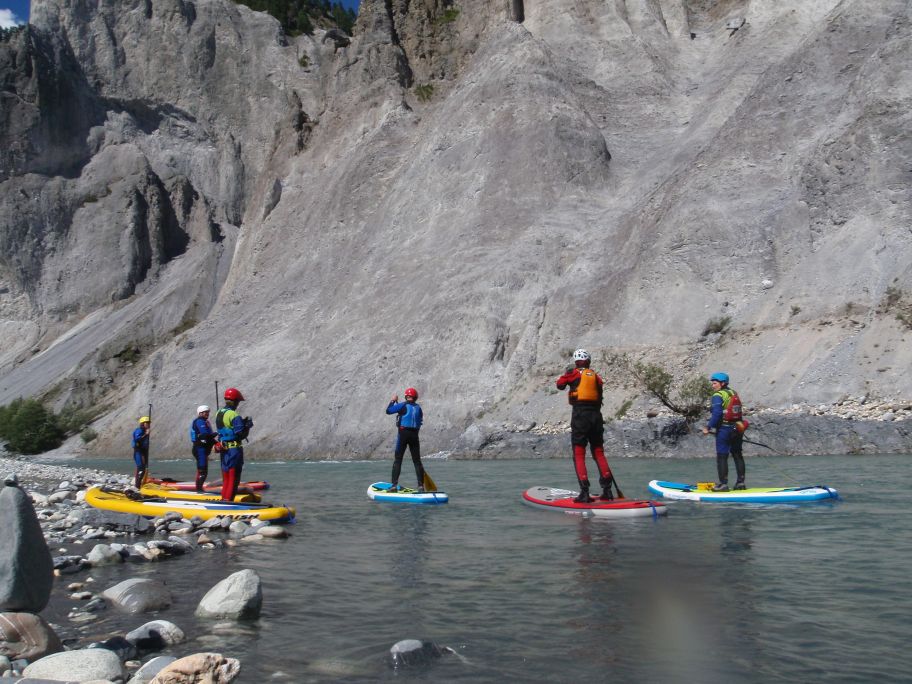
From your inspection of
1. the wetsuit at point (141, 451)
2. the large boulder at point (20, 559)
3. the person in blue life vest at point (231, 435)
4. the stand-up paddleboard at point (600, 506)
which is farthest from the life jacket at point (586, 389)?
the wetsuit at point (141, 451)

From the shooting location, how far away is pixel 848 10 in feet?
Answer: 133

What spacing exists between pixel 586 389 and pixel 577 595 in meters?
5.44

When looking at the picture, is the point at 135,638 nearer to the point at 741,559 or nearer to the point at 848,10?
the point at 741,559

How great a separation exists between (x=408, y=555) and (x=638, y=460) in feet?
56.9

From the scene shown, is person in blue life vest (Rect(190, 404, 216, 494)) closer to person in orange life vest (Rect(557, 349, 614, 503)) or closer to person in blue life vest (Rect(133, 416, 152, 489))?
person in blue life vest (Rect(133, 416, 152, 489))

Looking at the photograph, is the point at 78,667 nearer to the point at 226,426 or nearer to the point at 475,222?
the point at 226,426

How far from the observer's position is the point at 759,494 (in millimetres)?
13094

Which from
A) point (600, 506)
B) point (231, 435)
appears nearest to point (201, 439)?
point (231, 435)

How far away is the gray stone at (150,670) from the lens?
5.01 m

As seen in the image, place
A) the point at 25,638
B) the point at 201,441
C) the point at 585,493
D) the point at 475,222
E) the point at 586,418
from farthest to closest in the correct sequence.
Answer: the point at 475,222 → the point at 201,441 → the point at 585,493 → the point at 586,418 → the point at 25,638

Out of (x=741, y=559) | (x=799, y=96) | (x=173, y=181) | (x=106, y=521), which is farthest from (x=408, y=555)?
(x=173, y=181)

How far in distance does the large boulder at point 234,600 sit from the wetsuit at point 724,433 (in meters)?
8.89

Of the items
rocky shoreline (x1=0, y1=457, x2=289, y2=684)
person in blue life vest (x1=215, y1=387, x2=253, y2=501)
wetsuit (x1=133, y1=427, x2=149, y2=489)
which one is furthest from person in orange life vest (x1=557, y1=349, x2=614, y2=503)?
wetsuit (x1=133, y1=427, x2=149, y2=489)

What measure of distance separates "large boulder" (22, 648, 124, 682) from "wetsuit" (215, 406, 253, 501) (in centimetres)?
732
